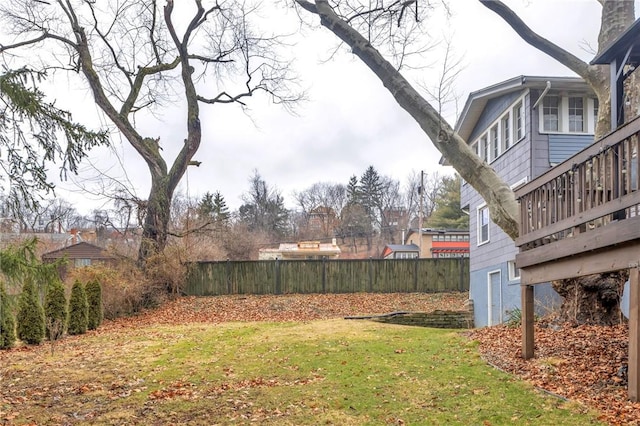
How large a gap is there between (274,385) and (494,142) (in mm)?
11167

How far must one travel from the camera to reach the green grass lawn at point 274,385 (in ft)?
14.8

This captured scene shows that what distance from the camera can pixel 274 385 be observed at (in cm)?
585

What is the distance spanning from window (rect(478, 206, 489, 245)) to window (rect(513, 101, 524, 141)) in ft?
8.81

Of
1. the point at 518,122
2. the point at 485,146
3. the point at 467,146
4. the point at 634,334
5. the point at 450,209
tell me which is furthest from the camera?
the point at 450,209

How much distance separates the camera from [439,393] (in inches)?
202

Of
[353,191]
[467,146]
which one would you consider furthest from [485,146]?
[353,191]

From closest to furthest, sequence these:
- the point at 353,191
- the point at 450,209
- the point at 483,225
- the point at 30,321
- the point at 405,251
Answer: the point at 30,321 < the point at 483,225 < the point at 405,251 < the point at 450,209 < the point at 353,191

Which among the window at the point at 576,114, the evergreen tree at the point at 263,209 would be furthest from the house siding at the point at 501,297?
the evergreen tree at the point at 263,209

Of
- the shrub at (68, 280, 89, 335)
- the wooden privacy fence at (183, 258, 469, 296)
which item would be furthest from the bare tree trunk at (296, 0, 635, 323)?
the wooden privacy fence at (183, 258, 469, 296)

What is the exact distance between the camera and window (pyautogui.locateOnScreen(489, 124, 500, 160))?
46.5 ft

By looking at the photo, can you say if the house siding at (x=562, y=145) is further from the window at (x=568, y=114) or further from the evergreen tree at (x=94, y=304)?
the evergreen tree at (x=94, y=304)

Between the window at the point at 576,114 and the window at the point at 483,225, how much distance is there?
357cm

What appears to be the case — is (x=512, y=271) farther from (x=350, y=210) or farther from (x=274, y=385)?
(x=350, y=210)

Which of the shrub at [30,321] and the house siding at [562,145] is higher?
the house siding at [562,145]
